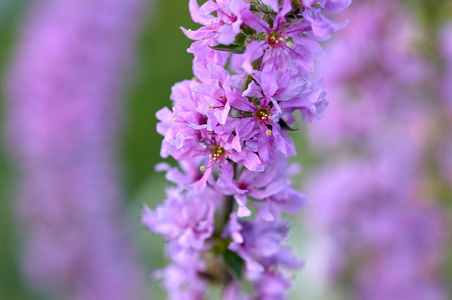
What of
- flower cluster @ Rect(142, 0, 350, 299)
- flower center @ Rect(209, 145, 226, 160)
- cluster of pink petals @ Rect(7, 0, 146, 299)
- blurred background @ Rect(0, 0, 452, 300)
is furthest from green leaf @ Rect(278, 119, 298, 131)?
cluster of pink petals @ Rect(7, 0, 146, 299)

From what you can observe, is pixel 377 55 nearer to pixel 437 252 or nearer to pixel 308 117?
pixel 437 252

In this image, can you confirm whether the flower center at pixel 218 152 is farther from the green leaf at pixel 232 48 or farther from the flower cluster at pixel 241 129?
the green leaf at pixel 232 48

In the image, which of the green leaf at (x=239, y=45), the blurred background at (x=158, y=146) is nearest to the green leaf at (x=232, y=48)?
the green leaf at (x=239, y=45)

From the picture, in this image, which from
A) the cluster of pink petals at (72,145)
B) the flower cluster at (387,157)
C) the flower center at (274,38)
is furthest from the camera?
the cluster of pink petals at (72,145)

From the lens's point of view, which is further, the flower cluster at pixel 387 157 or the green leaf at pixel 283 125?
the flower cluster at pixel 387 157

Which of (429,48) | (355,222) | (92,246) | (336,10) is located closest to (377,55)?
(429,48)

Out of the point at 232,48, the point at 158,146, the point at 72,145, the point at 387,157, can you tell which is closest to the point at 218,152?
the point at 232,48

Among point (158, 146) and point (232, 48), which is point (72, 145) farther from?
point (232, 48)

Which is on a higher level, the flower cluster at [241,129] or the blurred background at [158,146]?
the blurred background at [158,146]

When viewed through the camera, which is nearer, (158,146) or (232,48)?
(232,48)
